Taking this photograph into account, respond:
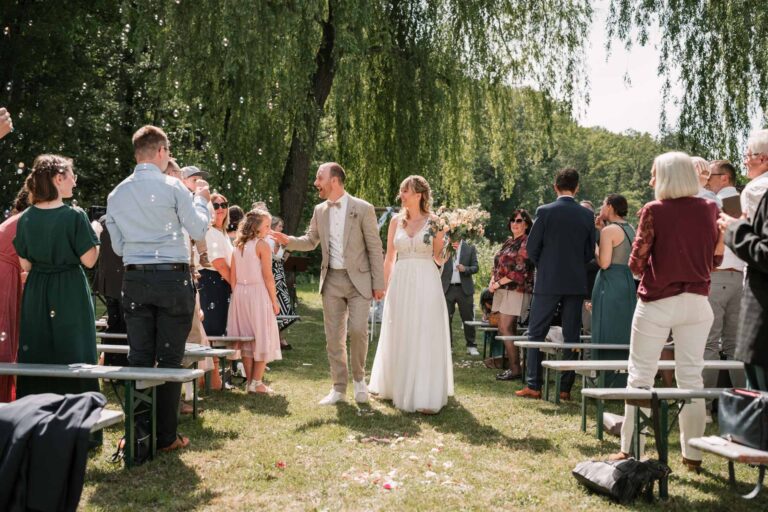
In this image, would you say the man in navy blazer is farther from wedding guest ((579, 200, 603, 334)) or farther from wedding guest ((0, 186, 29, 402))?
wedding guest ((0, 186, 29, 402))

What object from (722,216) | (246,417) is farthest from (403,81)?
(722,216)

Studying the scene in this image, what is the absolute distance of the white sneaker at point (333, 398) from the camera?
7.56 m

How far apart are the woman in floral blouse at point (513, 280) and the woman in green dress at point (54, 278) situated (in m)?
5.61

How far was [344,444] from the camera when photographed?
232 inches

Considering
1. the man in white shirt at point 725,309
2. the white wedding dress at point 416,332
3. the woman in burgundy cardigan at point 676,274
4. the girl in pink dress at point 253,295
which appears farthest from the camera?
the girl in pink dress at point 253,295

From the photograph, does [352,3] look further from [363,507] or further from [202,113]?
[363,507]

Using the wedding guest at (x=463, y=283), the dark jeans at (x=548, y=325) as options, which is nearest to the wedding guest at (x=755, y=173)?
the dark jeans at (x=548, y=325)

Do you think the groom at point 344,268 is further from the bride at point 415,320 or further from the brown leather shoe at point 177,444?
the brown leather shoe at point 177,444

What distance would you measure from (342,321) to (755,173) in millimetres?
3880

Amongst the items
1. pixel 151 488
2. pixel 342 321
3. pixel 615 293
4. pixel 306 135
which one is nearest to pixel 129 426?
pixel 151 488

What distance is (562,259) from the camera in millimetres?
8195

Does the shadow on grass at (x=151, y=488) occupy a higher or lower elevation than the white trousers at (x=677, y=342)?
lower

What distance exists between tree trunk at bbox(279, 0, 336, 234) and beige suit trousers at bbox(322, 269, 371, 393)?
6.21 metres

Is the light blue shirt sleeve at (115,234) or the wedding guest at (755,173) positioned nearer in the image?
the wedding guest at (755,173)
